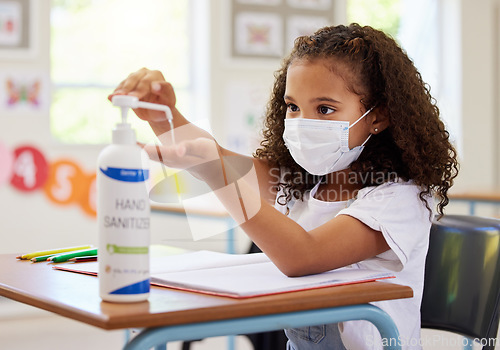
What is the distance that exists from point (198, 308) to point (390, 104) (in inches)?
24.6

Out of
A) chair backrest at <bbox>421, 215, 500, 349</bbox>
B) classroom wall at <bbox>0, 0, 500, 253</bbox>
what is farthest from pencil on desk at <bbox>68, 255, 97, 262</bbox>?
classroom wall at <bbox>0, 0, 500, 253</bbox>

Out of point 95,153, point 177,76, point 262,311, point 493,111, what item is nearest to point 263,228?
point 262,311

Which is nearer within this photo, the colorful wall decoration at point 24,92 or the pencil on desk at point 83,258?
the pencil on desk at point 83,258

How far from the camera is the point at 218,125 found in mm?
4020

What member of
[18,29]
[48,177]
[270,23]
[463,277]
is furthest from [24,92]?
[463,277]

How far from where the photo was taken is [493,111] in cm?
495

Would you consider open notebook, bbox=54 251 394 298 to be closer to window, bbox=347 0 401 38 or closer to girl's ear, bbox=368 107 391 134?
girl's ear, bbox=368 107 391 134

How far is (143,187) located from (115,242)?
7 centimetres

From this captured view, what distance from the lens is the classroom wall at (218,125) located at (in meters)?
3.49

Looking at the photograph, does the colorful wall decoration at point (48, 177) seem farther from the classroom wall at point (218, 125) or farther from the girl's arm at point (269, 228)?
the girl's arm at point (269, 228)

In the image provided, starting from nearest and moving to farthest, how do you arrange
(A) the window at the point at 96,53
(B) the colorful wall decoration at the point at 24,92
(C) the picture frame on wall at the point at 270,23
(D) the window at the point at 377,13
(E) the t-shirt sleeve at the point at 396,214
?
1. (E) the t-shirt sleeve at the point at 396,214
2. (B) the colorful wall decoration at the point at 24,92
3. (A) the window at the point at 96,53
4. (C) the picture frame on wall at the point at 270,23
5. (D) the window at the point at 377,13

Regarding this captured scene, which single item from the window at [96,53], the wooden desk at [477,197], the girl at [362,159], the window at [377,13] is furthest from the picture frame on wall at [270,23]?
the girl at [362,159]

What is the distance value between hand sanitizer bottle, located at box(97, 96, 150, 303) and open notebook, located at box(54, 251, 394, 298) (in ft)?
0.42

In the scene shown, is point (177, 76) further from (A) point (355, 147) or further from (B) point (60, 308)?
(B) point (60, 308)
